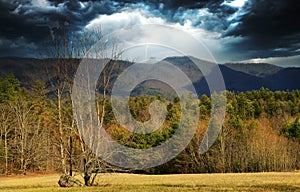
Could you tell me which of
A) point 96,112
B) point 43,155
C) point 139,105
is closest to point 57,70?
point 96,112

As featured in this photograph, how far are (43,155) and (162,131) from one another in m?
42.1

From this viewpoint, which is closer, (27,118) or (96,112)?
(96,112)

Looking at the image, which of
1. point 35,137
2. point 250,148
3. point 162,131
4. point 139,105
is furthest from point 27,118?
point 250,148

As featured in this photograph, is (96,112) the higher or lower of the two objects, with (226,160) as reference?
higher

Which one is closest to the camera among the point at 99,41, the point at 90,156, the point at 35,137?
the point at 90,156

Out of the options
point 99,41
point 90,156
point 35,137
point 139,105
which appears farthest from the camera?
point 139,105

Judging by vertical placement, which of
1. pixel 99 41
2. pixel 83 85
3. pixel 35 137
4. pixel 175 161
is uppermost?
pixel 99 41

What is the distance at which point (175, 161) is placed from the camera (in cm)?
6600

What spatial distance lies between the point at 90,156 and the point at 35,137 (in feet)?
139

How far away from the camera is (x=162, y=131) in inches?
2623

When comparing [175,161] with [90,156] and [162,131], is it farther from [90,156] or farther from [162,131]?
[90,156]

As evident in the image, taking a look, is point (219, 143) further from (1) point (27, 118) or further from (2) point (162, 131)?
(1) point (27, 118)

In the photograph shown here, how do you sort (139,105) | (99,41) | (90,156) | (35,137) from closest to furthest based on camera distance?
(90,156), (99,41), (35,137), (139,105)

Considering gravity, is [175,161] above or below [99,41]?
below
